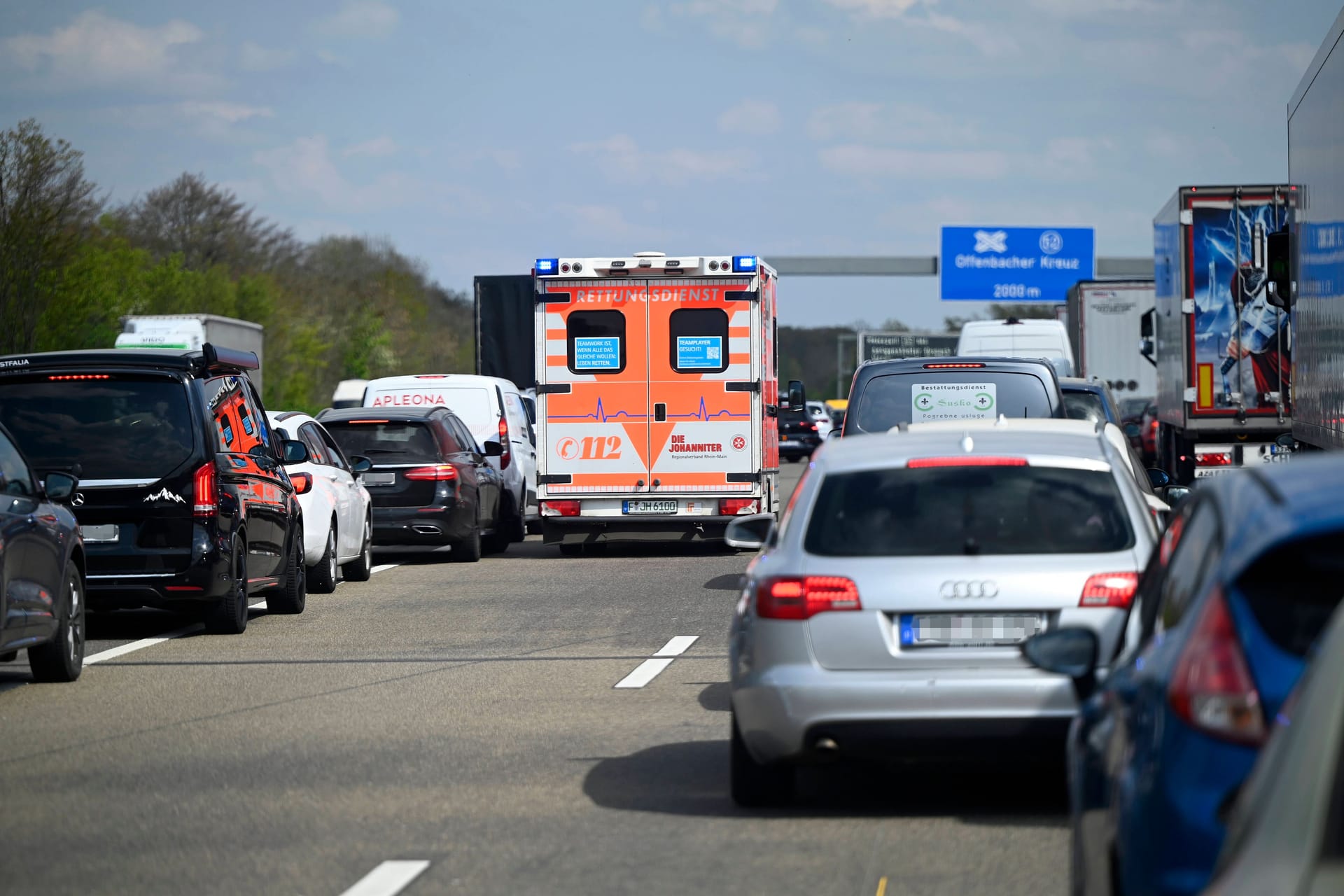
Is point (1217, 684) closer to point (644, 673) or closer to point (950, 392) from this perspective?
point (644, 673)

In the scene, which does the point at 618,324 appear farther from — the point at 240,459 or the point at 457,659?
the point at 457,659

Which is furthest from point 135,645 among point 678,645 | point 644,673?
point 644,673

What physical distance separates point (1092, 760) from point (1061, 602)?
2.52 m

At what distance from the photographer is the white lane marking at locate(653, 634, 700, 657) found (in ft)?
40.9

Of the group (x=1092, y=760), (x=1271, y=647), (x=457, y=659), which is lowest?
(x=457, y=659)

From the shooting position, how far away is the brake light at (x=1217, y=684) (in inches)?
129

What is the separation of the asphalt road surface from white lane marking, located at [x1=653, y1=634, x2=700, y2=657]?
46 mm

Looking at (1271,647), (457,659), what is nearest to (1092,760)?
(1271,647)

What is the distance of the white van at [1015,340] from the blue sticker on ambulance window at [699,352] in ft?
51.6

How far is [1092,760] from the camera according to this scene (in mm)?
4336

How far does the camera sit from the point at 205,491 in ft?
43.4

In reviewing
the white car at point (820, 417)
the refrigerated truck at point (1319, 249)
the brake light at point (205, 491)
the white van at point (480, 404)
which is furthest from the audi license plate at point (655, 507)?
the white car at point (820, 417)

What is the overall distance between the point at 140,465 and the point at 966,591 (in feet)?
25.8

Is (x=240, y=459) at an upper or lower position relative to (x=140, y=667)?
upper
